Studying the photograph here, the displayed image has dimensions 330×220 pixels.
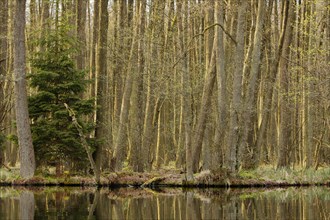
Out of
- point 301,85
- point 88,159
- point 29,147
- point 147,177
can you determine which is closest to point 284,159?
point 301,85

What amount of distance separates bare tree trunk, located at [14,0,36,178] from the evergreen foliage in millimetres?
630

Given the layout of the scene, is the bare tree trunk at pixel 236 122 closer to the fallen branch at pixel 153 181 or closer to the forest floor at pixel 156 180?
the forest floor at pixel 156 180

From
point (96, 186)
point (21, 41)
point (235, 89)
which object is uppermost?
point (21, 41)

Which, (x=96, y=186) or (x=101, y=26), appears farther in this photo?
(x=101, y=26)

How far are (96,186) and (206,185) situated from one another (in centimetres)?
378

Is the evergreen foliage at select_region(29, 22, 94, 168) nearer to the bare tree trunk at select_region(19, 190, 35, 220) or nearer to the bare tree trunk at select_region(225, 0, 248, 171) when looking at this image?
the bare tree trunk at select_region(225, 0, 248, 171)

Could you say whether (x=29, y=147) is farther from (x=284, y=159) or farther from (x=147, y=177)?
(x=284, y=159)

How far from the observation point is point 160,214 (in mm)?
11398

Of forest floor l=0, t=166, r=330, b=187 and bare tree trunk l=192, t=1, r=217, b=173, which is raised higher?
bare tree trunk l=192, t=1, r=217, b=173

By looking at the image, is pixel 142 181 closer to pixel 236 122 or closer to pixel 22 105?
pixel 236 122

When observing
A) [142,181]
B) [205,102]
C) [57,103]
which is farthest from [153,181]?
[57,103]

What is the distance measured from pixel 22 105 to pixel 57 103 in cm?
165

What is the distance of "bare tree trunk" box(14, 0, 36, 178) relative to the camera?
20.5 metres

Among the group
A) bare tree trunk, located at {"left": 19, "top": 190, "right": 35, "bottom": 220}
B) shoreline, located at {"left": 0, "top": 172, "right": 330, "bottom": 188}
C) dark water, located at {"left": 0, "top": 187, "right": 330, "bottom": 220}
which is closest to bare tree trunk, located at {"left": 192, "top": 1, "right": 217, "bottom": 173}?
shoreline, located at {"left": 0, "top": 172, "right": 330, "bottom": 188}
